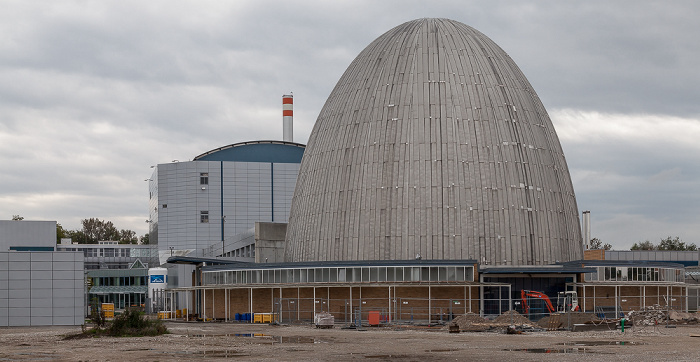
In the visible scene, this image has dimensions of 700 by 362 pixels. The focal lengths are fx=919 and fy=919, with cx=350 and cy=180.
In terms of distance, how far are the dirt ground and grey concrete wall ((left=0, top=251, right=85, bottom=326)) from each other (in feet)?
67.0

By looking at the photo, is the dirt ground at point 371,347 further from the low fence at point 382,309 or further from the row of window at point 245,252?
the row of window at point 245,252

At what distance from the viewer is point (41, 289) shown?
68250mm

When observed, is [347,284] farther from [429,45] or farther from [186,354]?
[186,354]

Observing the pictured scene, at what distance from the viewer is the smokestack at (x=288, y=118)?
13125 centimetres

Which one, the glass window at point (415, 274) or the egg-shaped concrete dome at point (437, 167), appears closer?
the glass window at point (415, 274)

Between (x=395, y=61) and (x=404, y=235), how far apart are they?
15830mm

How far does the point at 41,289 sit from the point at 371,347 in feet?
127

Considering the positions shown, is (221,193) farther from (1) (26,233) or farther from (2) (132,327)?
(2) (132,327)

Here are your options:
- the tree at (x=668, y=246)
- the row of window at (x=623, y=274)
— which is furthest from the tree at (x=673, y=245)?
the row of window at (x=623, y=274)

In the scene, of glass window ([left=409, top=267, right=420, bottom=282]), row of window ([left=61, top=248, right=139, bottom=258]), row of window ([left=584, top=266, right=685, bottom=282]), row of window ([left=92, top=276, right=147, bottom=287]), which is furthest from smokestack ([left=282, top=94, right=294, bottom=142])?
row of window ([left=584, top=266, right=685, bottom=282])

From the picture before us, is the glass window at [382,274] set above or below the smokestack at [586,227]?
below

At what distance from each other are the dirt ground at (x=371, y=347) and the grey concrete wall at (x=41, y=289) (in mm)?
20421

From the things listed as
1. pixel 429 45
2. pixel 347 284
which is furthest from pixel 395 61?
pixel 347 284

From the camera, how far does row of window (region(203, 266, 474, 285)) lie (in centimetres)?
6625
